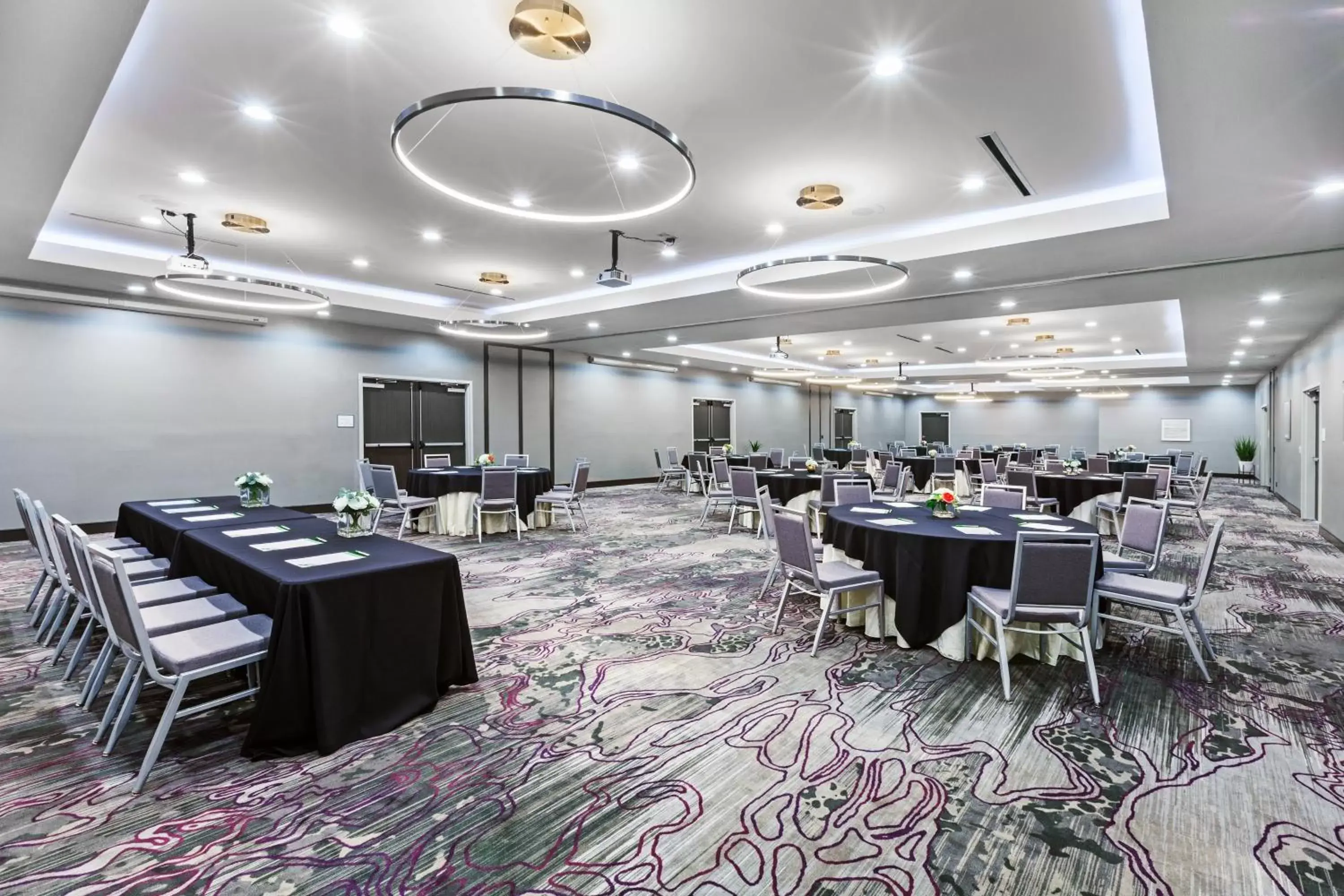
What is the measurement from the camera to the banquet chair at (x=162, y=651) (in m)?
2.67

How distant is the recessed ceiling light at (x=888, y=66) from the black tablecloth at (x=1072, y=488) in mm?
7966

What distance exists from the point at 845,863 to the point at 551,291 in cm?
895

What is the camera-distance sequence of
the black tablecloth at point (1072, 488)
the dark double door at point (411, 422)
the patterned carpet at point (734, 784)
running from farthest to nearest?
the dark double door at point (411, 422), the black tablecloth at point (1072, 488), the patterned carpet at point (734, 784)

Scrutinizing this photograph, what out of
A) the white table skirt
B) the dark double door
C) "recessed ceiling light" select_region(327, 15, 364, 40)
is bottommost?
the white table skirt

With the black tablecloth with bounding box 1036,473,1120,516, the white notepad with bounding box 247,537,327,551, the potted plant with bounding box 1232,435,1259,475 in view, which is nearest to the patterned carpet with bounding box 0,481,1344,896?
the white notepad with bounding box 247,537,327,551

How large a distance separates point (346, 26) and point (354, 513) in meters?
2.76

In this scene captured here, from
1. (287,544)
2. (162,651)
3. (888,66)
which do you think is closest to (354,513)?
(287,544)

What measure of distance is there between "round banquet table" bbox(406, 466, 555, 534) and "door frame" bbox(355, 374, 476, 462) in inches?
103

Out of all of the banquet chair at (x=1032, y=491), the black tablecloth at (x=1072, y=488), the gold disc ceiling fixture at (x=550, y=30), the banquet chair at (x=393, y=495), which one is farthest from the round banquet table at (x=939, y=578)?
the black tablecloth at (x=1072, y=488)

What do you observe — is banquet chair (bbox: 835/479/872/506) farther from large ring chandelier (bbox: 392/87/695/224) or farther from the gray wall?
the gray wall

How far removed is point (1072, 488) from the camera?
31.4 ft

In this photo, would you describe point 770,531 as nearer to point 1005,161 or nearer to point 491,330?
point 1005,161

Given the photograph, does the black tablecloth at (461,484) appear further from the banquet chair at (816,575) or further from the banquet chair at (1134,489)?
the banquet chair at (1134,489)

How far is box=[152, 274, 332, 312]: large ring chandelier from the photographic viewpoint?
21.0ft
